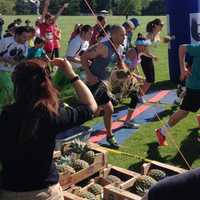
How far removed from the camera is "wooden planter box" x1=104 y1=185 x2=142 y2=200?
16.8 ft

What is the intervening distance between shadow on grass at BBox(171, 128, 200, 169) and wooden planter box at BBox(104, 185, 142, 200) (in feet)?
6.52

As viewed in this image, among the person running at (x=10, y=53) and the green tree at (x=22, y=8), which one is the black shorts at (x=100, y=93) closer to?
the person running at (x=10, y=53)

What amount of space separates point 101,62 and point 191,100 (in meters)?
1.49

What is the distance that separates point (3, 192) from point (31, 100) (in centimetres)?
75

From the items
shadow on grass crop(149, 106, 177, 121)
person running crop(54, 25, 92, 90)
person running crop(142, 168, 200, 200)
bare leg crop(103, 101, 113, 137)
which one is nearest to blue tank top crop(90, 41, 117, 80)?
bare leg crop(103, 101, 113, 137)

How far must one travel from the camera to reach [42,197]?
A: 3.60 m

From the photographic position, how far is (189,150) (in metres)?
7.60

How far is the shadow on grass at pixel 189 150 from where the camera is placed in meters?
7.15

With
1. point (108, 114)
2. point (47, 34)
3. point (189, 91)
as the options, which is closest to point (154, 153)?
point (108, 114)

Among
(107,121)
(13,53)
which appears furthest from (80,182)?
(13,53)

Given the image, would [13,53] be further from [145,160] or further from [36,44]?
[145,160]

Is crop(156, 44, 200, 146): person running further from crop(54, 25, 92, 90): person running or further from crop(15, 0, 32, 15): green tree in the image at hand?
crop(15, 0, 32, 15): green tree

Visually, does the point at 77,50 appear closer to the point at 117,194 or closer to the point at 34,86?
the point at 117,194

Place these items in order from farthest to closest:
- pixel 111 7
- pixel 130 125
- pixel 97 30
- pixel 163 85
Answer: pixel 111 7
pixel 97 30
pixel 163 85
pixel 130 125
